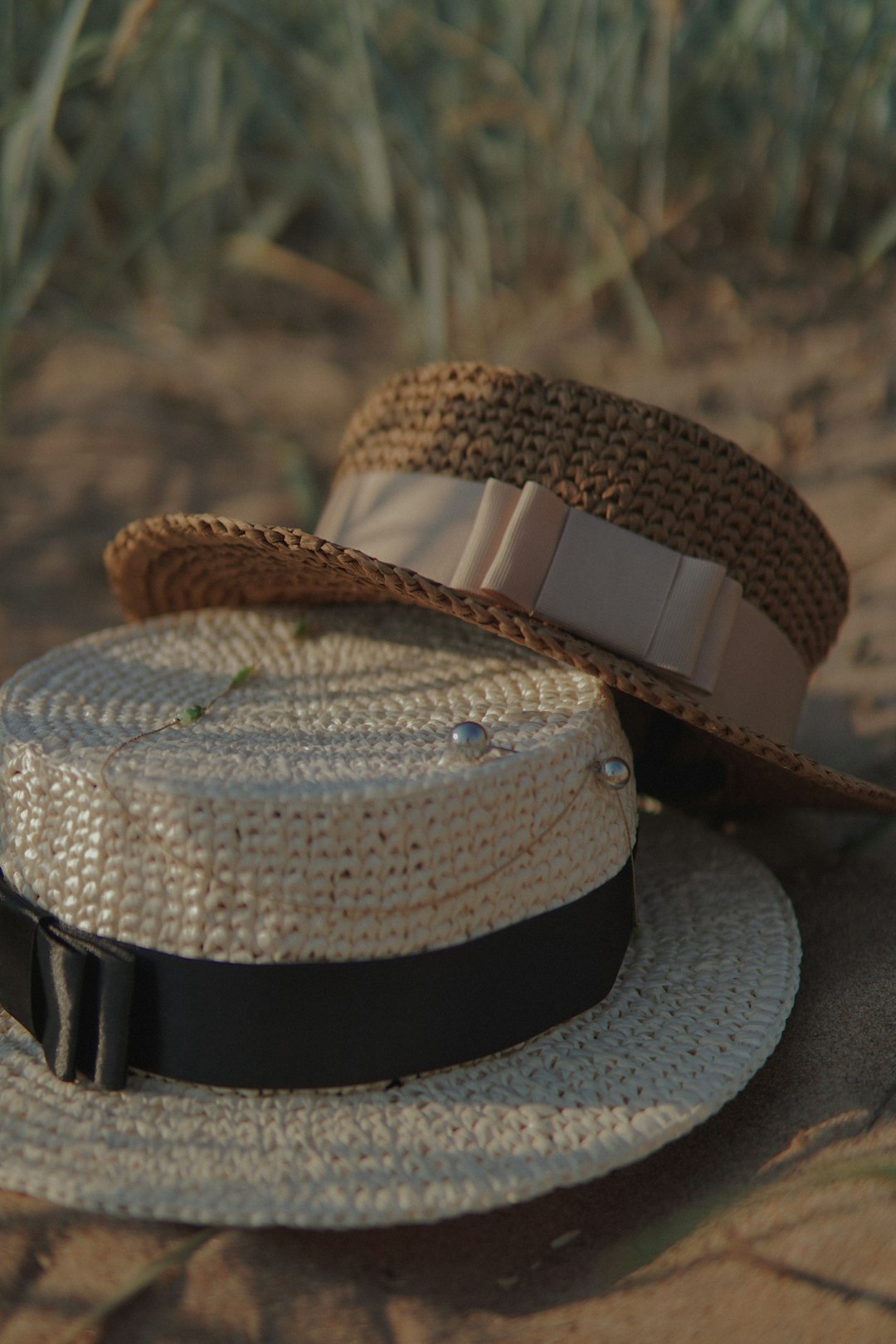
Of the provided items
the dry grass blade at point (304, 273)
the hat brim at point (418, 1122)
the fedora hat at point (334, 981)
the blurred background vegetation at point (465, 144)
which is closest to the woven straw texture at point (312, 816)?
the fedora hat at point (334, 981)

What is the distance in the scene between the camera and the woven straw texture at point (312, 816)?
91cm

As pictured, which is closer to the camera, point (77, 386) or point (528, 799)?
point (528, 799)

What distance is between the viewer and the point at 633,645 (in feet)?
3.38

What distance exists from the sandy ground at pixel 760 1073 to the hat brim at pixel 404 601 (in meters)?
0.16

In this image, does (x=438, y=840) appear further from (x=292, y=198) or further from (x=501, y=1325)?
(x=292, y=198)

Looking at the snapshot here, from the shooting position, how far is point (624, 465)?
108 centimetres

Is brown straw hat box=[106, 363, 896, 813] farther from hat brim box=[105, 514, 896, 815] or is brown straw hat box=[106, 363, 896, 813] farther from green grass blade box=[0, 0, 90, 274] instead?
green grass blade box=[0, 0, 90, 274]

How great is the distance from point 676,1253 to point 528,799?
0.34 meters

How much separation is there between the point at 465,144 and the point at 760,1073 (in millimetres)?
2008

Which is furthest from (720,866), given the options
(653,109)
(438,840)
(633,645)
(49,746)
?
(653,109)

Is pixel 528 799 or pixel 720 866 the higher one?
pixel 528 799

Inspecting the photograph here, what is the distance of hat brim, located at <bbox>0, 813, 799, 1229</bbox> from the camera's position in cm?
83

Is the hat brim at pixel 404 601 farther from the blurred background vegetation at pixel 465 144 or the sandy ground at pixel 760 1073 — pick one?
the blurred background vegetation at pixel 465 144

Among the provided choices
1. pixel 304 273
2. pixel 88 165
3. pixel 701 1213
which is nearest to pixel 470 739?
pixel 701 1213
